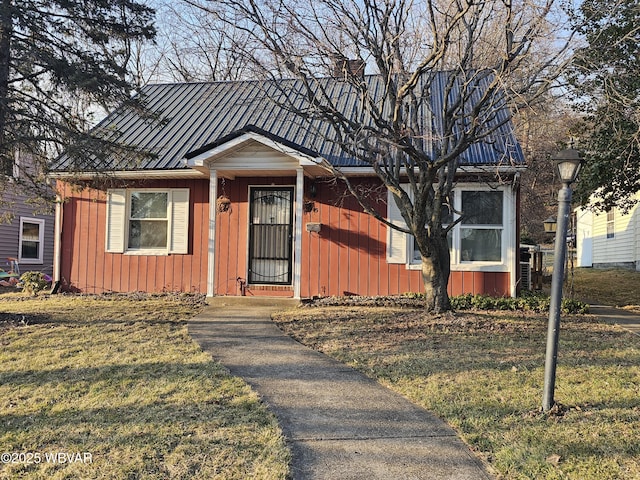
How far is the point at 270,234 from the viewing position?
10.5 meters

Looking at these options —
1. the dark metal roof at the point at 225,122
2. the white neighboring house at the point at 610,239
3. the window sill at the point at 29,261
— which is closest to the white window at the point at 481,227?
the dark metal roof at the point at 225,122

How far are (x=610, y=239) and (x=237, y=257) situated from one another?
18.5m

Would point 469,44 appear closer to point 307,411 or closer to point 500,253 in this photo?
point 500,253

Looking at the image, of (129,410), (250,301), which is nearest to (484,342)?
(129,410)

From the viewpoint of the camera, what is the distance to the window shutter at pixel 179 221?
1066cm

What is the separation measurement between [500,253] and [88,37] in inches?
330

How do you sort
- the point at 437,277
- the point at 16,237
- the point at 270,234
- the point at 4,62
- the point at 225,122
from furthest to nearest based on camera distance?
1. the point at 16,237
2. the point at 225,122
3. the point at 270,234
4. the point at 437,277
5. the point at 4,62

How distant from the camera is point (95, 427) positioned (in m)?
3.66

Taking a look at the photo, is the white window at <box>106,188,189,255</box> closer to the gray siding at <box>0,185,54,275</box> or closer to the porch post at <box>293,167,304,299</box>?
the porch post at <box>293,167,304,299</box>

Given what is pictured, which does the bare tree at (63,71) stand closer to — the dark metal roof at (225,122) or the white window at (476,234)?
the dark metal roof at (225,122)

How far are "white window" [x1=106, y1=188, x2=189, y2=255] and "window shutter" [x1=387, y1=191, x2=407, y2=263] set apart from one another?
15.1 ft

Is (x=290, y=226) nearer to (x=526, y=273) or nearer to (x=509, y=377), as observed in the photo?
(x=526, y=273)

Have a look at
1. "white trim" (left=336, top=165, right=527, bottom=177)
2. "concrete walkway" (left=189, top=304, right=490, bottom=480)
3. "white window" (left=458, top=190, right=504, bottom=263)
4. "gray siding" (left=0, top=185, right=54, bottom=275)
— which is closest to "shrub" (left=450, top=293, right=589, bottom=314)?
"white window" (left=458, top=190, right=504, bottom=263)

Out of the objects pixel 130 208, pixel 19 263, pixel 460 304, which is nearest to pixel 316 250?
pixel 460 304
